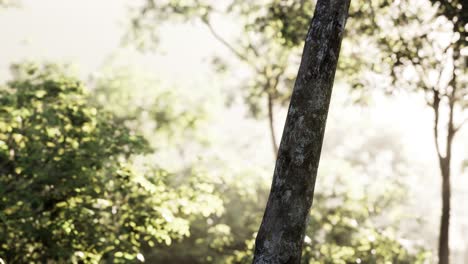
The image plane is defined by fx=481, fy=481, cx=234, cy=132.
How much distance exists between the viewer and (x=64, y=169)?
997 cm

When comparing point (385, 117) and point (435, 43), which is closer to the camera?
point (435, 43)

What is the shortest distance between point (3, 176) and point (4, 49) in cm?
17628

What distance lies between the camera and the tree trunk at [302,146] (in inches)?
222

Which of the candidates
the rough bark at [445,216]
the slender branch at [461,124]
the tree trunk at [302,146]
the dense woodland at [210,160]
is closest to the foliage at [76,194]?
the dense woodland at [210,160]

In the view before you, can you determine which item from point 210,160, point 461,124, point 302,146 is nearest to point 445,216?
point 461,124

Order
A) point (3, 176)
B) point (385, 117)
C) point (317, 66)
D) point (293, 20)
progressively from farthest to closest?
point (385, 117), point (293, 20), point (3, 176), point (317, 66)

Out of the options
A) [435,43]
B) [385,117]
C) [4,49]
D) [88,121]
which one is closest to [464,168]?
[435,43]

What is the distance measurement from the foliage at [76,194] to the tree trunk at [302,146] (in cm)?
351

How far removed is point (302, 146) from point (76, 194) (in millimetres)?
5971

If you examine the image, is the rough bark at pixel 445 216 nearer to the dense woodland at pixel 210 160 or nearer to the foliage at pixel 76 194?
the dense woodland at pixel 210 160

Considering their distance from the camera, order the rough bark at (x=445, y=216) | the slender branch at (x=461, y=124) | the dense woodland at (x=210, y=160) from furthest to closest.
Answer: the slender branch at (x=461, y=124)
the rough bark at (x=445, y=216)
the dense woodland at (x=210, y=160)

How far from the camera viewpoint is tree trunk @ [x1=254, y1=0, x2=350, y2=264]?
18.5 feet

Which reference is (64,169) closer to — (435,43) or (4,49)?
(435,43)

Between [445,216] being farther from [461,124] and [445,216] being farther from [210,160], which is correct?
[210,160]
